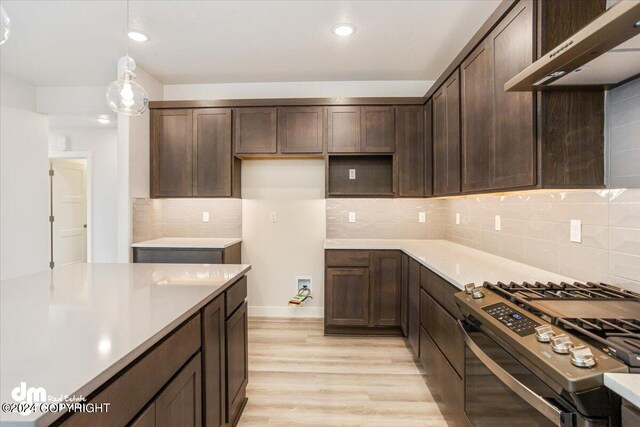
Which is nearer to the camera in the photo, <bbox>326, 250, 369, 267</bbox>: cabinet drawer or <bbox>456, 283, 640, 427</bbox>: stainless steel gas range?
<bbox>456, 283, 640, 427</bbox>: stainless steel gas range

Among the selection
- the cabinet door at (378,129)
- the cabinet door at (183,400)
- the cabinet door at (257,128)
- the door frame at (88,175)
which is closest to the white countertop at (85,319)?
the cabinet door at (183,400)

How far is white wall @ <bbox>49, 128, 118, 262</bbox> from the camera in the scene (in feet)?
16.5

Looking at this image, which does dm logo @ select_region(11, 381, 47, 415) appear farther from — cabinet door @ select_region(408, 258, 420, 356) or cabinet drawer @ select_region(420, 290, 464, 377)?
cabinet door @ select_region(408, 258, 420, 356)

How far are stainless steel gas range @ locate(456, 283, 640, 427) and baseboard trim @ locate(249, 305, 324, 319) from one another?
8.04 feet

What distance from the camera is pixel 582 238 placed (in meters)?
1.67

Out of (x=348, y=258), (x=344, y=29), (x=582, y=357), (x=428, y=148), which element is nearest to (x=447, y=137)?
(x=428, y=148)

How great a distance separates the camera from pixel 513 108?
171cm

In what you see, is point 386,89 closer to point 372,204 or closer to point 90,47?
point 372,204

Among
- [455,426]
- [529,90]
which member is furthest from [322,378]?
[529,90]

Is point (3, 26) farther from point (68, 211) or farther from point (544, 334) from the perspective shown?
point (68, 211)

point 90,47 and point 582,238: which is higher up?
point 90,47

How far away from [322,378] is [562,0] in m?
2.70

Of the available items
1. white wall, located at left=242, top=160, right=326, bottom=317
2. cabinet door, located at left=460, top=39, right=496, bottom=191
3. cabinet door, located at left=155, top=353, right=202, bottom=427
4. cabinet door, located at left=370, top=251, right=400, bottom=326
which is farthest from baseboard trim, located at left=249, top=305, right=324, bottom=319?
cabinet door, located at left=155, top=353, right=202, bottom=427

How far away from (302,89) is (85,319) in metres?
3.29
